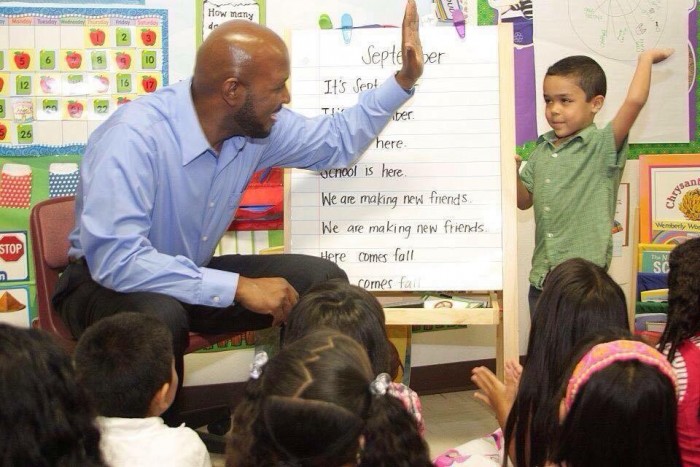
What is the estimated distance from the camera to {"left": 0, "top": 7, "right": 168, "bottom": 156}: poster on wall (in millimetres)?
3021

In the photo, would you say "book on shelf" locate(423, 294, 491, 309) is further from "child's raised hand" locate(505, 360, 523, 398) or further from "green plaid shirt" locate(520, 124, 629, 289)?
"child's raised hand" locate(505, 360, 523, 398)

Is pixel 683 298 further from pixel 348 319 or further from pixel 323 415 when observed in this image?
pixel 323 415

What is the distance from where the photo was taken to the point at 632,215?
137 inches

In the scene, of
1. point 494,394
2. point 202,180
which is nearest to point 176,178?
point 202,180

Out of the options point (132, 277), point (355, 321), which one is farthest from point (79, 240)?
point (355, 321)

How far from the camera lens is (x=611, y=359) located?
55.7 inches

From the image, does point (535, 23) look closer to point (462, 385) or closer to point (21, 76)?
point (462, 385)

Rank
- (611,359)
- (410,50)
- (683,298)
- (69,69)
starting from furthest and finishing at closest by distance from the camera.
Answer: (69,69) < (410,50) < (683,298) < (611,359)

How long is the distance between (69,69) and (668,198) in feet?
7.99

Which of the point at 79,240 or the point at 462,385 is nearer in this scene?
the point at 79,240

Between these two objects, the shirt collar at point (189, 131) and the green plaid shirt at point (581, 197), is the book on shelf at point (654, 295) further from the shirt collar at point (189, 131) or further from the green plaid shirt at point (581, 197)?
the shirt collar at point (189, 131)

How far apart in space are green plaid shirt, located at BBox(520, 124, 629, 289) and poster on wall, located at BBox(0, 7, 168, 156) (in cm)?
150

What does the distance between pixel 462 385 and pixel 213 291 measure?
168 cm

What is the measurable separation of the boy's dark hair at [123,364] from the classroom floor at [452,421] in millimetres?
1024
